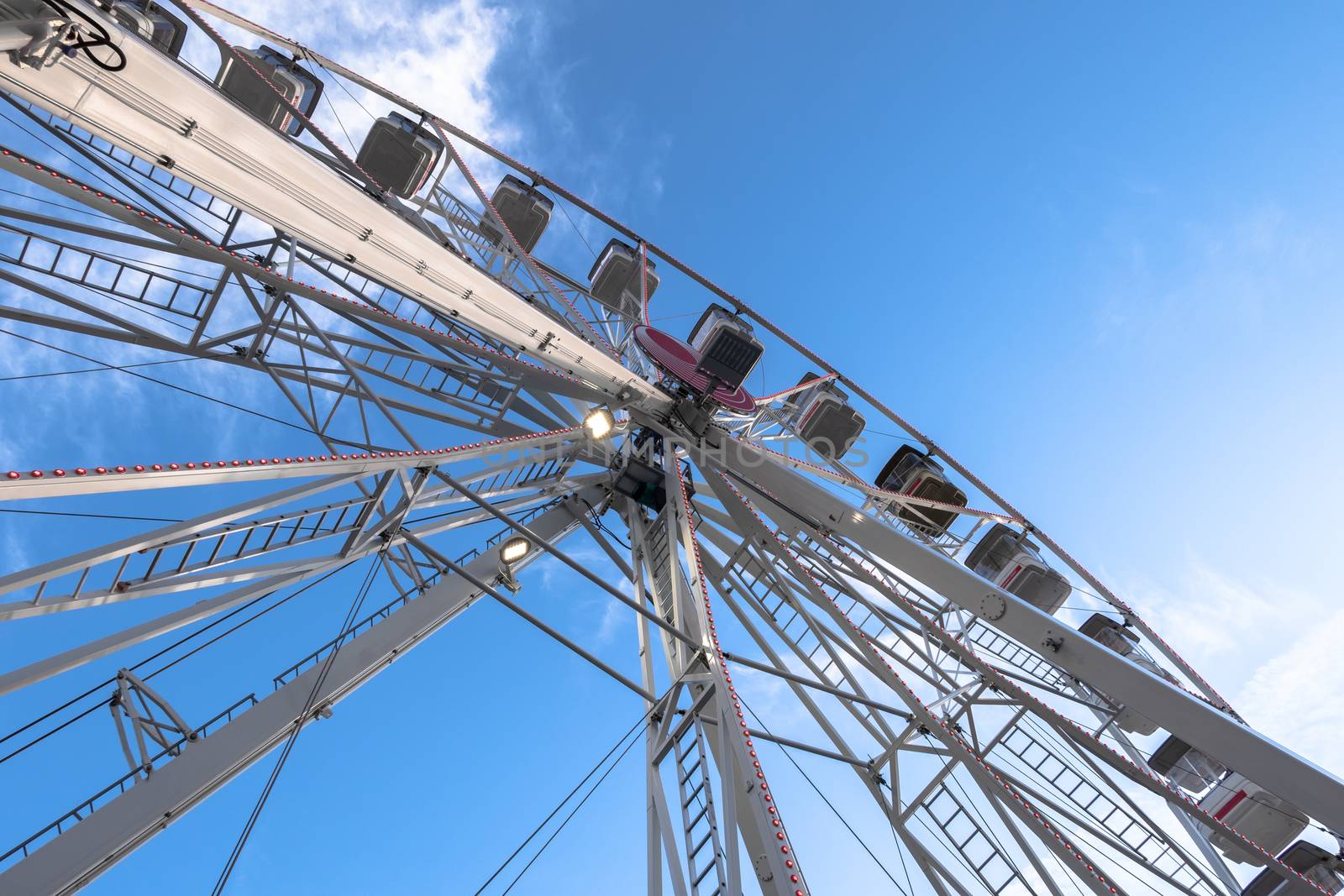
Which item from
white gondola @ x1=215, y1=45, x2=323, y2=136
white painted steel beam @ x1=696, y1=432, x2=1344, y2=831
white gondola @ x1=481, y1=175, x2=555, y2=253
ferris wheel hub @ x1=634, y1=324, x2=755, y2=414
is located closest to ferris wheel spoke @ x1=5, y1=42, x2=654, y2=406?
ferris wheel hub @ x1=634, y1=324, x2=755, y2=414

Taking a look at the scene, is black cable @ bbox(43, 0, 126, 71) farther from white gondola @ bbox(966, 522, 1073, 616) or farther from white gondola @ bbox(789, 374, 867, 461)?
white gondola @ bbox(966, 522, 1073, 616)

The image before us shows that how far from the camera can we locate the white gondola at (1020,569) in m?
22.3

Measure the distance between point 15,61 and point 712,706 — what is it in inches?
288

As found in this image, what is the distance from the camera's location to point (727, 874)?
6.98 meters

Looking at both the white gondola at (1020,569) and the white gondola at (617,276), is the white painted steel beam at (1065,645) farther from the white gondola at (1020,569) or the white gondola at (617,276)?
the white gondola at (1020,569)

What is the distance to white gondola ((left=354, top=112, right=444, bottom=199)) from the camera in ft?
56.9

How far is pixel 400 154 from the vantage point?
57.1 ft

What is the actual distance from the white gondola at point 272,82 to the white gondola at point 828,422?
11954mm

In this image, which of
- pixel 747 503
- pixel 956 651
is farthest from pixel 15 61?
pixel 956 651

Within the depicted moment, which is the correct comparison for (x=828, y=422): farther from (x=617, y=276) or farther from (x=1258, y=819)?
(x=1258, y=819)

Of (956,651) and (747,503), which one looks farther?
(747,503)

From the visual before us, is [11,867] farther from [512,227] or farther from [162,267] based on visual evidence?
[512,227]

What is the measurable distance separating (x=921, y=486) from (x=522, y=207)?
11.5 m

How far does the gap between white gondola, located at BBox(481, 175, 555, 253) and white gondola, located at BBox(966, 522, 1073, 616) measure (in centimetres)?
1308
